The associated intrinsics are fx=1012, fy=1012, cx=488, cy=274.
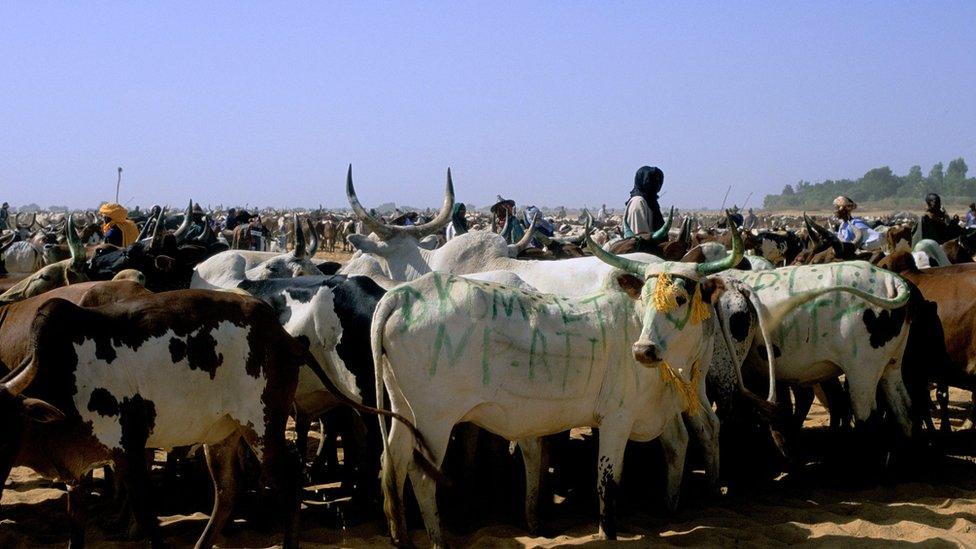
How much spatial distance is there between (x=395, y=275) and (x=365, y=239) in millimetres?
388

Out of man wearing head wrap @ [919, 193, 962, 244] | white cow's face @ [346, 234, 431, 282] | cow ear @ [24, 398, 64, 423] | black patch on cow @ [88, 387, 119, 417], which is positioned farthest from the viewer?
man wearing head wrap @ [919, 193, 962, 244]

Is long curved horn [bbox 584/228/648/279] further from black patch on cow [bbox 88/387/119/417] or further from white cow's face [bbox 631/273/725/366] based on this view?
black patch on cow [bbox 88/387/119/417]

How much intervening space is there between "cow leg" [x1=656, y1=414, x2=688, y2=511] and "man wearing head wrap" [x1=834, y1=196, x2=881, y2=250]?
7.17 metres

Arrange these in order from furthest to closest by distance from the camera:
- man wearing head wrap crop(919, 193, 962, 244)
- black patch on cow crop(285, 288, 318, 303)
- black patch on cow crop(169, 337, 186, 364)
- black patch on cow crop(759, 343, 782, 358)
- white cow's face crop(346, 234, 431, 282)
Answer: man wearing head wrap crop(919, 193, 962, 244) → white cow's face crop(346, 234, 431, 282) → black patch on cow crop(759, 343, 782, 358) → black patch on cow crop(285, 288, 318, 303) → black patch on cow crop(169, 337, 186, 364)

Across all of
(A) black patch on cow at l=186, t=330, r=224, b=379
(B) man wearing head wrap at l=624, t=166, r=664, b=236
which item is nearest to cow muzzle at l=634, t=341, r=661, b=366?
(A) black patch on cow at l=186, t=330, r=224, b=379

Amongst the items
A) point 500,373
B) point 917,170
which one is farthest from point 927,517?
point 917,170

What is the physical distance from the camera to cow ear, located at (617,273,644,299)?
5.81 meters

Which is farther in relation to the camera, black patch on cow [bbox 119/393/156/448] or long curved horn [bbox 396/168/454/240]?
long curved horn [bbox 396/168/454/240]

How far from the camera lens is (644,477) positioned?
736 cm

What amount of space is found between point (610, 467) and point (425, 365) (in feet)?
4.13

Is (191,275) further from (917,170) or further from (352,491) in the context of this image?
(917,170)

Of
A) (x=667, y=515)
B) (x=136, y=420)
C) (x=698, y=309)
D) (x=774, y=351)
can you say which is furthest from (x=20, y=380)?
(x=774, y=351)

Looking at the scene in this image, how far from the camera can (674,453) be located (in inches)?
264

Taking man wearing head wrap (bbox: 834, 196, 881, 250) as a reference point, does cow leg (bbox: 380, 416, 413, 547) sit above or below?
below
